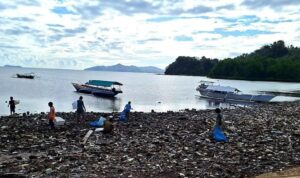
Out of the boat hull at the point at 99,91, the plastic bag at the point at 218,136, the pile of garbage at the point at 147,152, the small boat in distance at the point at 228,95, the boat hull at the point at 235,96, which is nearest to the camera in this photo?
the pile of garbage at the point at 147,152

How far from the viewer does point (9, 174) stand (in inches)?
493

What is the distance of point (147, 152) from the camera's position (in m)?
15.9

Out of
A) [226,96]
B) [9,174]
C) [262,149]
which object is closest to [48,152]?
[9,174]

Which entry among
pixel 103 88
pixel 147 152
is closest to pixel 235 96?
pixel 103 88

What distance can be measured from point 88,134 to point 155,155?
6.08 metres

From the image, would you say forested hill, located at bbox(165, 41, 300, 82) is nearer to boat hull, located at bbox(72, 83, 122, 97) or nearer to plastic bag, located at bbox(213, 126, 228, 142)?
boat hull, located at bbox(72, 83, 122, 97)

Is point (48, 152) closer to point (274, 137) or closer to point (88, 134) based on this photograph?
point (88, 134)

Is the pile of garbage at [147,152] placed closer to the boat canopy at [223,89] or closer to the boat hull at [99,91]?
the boat canopy at [223,89]

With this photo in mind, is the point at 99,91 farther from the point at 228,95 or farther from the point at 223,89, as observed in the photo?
the point at 228,95

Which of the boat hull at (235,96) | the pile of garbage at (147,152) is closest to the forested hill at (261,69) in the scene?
the boat hull at (235,96)

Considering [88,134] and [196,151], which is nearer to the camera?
[196,151]

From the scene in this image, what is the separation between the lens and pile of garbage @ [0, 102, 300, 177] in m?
13.2

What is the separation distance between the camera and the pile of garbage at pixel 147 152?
43.2ft

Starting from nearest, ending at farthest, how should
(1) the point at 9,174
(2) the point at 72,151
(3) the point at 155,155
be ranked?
1. (1) the point at 9,174
2. (3) the point at 155,155
3. (2) the point at 72,151
